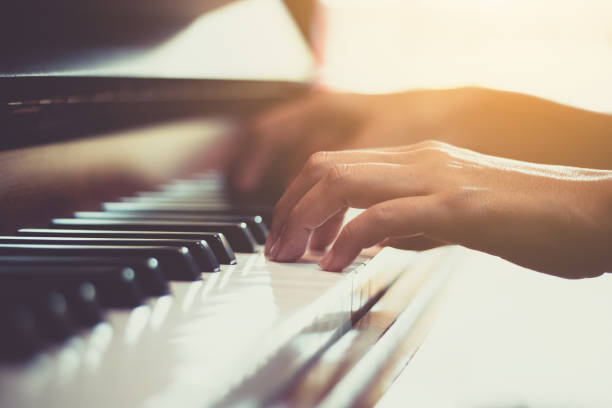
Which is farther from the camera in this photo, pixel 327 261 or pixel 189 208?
pixel 189 208

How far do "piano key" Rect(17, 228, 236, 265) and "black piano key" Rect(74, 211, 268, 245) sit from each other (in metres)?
0.12

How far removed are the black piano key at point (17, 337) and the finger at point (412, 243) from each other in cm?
62

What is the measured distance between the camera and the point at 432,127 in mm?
1647

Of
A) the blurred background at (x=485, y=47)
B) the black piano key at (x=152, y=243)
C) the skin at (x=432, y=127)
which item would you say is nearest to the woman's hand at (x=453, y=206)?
the black piano key at (x=152, y=243)

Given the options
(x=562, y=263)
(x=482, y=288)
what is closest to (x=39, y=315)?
(x=562, y=263)

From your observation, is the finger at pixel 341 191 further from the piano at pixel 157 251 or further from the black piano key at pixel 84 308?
the black piano key at pixel 84 308

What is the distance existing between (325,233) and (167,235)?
0.84 feet

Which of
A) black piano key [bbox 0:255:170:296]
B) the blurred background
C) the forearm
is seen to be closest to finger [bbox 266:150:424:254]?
black piano key [bbox 0:255:170:296]

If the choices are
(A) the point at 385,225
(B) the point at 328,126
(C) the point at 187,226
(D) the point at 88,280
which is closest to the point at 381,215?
(A) the point at 385,225

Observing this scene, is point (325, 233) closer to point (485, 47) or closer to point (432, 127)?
point (432, 127)

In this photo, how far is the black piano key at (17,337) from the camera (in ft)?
1.17

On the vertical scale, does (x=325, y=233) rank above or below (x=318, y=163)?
below

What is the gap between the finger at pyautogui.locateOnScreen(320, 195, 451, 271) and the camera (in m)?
0.71

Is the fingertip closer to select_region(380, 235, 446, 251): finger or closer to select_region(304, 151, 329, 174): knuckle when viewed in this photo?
select_region(304, 151, 329, 174): knuckle
